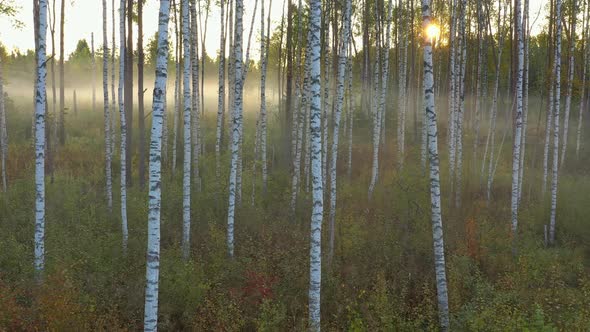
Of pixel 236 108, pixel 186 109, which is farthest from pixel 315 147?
pixel 186 109

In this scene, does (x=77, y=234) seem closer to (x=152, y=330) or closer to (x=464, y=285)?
(x=152, y=330)

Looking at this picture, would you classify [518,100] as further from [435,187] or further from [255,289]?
[255,289]

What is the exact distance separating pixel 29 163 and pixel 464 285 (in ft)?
53.6

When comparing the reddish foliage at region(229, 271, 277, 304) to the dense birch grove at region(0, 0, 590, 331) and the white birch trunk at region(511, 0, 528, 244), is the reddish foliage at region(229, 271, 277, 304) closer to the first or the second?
the dense birch grove at region(0, 0, 590, 331)

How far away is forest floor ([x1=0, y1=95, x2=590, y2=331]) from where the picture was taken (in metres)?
7.97

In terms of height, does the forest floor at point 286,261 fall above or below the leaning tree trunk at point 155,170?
below

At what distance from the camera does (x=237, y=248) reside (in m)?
11.4

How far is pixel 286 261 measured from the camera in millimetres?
10398

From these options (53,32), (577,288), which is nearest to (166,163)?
(53,32)

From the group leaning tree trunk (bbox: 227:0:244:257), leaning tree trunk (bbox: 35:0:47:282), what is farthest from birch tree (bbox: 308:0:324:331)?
leaning tree trunk (bbox: 35:0:47:282)

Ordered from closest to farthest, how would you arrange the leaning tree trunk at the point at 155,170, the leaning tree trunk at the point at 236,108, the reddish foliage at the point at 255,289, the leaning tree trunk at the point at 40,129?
the leaning tree trunk at the point at 155,170 → the leaning tree trunk at the point at 40,129 → the reddish foliage at the point at 255,289 → the leaning tree trunk at the point at 236,108

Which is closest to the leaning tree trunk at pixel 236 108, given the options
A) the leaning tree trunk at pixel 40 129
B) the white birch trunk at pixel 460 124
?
the leaning tree trunk at pixel 40 129

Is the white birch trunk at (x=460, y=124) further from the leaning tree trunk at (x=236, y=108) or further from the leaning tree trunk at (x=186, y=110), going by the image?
the leaning tree trunk at (x=186, y=110)

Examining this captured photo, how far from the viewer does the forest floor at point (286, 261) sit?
797 cm
